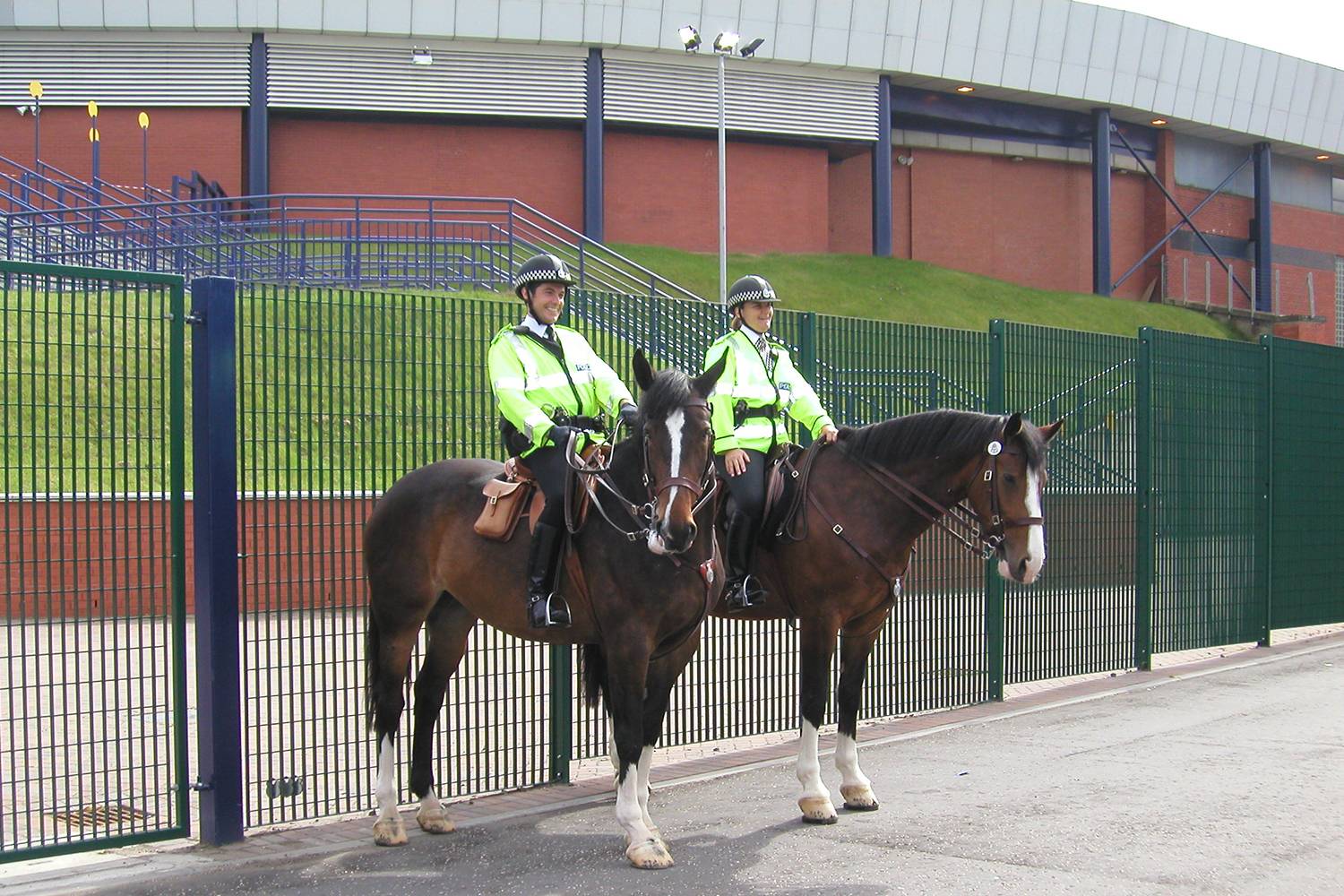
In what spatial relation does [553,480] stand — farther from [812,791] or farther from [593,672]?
[812,791]

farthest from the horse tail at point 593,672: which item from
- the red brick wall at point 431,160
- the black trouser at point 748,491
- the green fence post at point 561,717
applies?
the red brick wall at point 431,160

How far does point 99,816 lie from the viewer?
7.01 m

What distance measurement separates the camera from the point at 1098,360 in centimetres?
1284

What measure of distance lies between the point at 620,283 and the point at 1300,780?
20.5m

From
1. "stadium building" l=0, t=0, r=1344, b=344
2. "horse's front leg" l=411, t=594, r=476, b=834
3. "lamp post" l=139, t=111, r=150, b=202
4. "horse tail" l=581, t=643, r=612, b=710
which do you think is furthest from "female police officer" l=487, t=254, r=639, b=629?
"stadium building" l=0, t=0, r=1344, b=344

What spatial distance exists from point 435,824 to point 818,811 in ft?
6.49

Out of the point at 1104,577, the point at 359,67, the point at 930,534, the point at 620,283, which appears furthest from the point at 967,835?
the point at 359,67

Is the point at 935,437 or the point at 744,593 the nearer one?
the point at 935,437

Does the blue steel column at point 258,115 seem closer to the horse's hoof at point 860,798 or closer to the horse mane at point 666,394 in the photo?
the horse's hoof at point 860,798

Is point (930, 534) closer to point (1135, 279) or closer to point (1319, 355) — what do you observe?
point (1319, 355)

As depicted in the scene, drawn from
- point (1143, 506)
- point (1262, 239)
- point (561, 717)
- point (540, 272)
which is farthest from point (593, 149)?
point (540, 272)

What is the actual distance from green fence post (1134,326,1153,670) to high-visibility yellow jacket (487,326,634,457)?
7245mm

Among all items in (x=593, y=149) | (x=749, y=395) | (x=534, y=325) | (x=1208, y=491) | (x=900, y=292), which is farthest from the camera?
(x=900, y=292)

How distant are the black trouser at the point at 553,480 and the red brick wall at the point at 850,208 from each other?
35.2 meters
